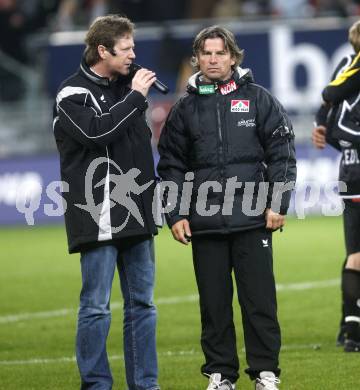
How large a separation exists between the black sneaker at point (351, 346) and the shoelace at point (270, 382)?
67.3 inches

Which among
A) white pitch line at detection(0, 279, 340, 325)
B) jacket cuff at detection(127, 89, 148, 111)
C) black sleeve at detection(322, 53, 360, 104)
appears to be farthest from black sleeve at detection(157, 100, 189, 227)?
white pitch line at detection(0, 279, 340, 325)

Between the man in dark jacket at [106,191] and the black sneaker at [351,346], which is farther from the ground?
the man in dark jacket at [106,191]

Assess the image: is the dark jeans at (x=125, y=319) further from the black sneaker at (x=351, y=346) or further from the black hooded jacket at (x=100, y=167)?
the black sneaker at (x=351, y=346)

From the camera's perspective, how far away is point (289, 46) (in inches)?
896

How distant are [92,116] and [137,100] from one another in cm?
28

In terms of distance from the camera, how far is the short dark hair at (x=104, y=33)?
22.3ft

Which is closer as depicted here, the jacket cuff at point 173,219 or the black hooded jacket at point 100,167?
the black hooded jacket at point 100,167

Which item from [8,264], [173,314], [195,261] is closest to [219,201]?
[195,261]

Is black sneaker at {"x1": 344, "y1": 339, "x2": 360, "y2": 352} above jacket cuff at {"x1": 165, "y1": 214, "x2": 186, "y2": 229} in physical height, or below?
below

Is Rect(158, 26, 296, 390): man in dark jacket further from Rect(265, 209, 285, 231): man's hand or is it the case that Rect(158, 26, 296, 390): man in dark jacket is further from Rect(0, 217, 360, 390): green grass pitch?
Rect(0, 217, 360, 390): green grass pitch

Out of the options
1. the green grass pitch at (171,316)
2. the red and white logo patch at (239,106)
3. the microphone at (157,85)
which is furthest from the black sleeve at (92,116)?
the green grass pitch at (171,316)

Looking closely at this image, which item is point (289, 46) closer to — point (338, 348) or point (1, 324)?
point (1, 324)

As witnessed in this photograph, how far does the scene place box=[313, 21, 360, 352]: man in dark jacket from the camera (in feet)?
27.4

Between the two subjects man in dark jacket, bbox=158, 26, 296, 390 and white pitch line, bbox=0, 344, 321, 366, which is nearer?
man in dark jacket, bbox=158, 26, 296, 390
